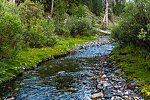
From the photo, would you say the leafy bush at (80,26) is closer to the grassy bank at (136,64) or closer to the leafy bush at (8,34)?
the grassy bank at (136,64)

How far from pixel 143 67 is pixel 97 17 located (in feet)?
209

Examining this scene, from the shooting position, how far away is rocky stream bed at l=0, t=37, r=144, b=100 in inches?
722

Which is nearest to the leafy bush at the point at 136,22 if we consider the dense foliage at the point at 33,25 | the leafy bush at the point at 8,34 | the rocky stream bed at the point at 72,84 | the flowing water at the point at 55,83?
the rocky stream bed at the point at 72,84

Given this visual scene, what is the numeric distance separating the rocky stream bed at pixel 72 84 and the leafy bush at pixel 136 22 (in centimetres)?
357

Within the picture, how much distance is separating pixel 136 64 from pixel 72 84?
7515 mm

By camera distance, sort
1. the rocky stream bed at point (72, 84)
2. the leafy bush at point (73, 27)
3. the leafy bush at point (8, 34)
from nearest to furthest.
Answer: the rocky stream bed at point (72, 84)
the leafy bush at point (8, 34)
the leafy bush at point (73, 27)

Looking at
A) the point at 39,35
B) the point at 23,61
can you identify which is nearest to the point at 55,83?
the point at 23,61

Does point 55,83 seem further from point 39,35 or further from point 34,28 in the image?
point 34,28

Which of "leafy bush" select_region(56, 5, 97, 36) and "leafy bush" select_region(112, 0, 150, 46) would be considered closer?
"leafy bush" select_region(112, 0, 150, 46)

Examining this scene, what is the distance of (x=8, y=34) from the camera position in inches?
904

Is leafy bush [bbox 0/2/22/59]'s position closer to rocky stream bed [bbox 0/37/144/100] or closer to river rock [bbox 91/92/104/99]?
rocky stream bed [bbox 0/37/144/100]

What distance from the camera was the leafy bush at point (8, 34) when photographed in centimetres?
2241

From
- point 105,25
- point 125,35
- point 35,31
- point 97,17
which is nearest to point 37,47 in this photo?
point 35,31

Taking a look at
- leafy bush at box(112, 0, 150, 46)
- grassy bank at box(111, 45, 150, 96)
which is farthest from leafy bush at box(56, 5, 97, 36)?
leafy bush at box(112, 0, 150, 46)
